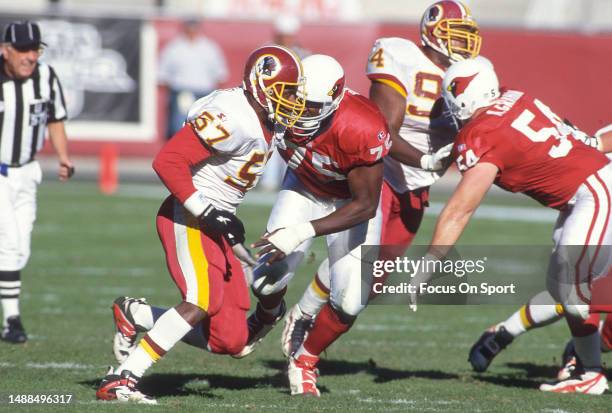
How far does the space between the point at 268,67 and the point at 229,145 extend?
15.5 inches

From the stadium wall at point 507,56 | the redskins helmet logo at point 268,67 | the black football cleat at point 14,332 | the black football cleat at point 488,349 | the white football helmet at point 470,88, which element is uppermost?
the redskins helmet logo at point 268,67

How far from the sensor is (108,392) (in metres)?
5.09

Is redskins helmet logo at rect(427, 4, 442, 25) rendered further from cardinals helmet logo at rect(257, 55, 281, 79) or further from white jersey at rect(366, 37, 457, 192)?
A: cardinals helmet logo at rect(257, 55, 281, 79)

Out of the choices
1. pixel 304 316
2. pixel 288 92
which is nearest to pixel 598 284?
pixel 304 316

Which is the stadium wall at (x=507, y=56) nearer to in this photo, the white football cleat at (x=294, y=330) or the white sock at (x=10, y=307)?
the white sock at (x=10, y=307)

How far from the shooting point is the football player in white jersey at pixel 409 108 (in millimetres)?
6164

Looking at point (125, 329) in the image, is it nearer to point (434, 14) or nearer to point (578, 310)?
point (578, 310)

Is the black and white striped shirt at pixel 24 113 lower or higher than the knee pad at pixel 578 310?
higher

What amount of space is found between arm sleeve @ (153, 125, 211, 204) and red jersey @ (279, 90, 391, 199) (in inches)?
23.3

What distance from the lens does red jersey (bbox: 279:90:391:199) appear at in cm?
528

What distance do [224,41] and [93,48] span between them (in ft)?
6.40

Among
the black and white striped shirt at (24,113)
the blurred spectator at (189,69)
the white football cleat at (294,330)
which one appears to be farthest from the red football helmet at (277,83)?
the blurred spectator at (189,69)

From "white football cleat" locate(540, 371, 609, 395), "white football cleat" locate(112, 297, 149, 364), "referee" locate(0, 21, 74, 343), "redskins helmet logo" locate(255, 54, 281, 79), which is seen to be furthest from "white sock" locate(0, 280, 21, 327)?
"white football cleat" locate(540, 371, 609, 395)

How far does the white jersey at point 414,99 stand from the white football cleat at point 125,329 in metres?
1.66
